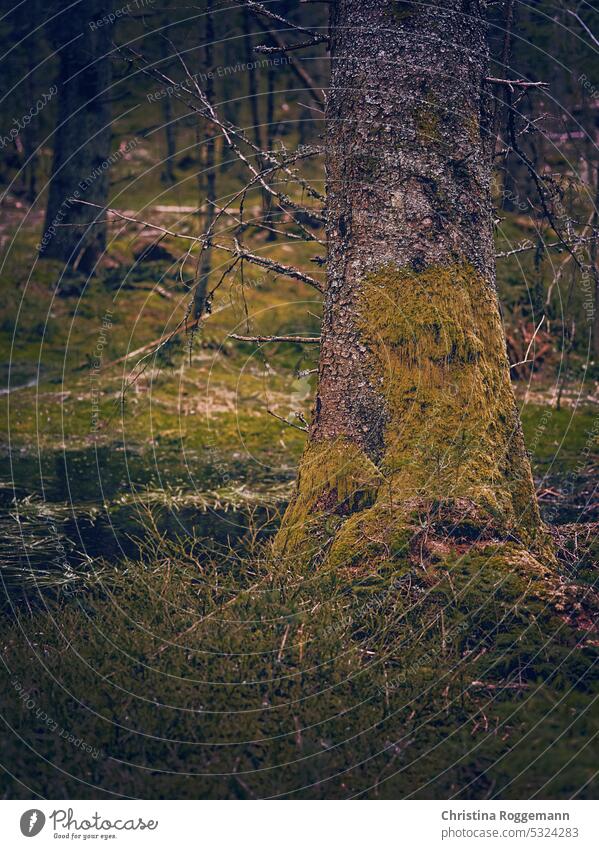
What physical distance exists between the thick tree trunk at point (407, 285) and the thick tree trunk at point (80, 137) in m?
9.83

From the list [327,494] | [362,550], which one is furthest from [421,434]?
[362,550]

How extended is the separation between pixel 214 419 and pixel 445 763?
698 centimetres

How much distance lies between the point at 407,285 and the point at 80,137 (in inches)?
453

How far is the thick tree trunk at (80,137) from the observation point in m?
14.4

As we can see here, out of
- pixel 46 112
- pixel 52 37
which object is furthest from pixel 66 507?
pixel 46 112

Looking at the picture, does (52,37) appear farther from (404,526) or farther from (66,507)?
(404,526)

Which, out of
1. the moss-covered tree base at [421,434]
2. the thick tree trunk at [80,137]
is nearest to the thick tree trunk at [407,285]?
the moss-covered tree base at [421,434]

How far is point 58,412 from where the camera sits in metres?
10.5

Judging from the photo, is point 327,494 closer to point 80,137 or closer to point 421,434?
point 421,434

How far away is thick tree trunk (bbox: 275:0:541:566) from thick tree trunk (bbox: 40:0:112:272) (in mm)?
9828

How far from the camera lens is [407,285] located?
5.31 meters

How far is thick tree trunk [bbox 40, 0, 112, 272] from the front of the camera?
14406 millimetres

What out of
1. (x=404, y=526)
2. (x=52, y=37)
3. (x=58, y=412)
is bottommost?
(x=404, y=526)

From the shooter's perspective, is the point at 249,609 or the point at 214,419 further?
the point at 214,419
